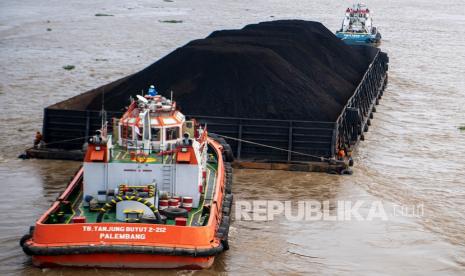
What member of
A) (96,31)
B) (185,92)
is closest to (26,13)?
(96,31)

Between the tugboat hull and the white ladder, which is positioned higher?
the tugboat hull

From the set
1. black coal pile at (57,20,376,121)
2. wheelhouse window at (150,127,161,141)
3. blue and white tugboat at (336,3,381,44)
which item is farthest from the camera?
blue and white tugboat at (336,3,381,44)

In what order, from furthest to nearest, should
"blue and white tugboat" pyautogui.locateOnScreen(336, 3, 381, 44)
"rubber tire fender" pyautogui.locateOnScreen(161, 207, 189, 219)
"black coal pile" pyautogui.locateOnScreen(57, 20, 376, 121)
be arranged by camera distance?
1. "blue and white tugboat" pyautogui.locateOnScreen(336, 3, 381, 44)
2. "black coal pile" pyautogui.locateOnScreen(57, 20, 376, 121)
3. "rubber tire fender" pyautogui.locateOnScreen(161, 207, 189, 219)

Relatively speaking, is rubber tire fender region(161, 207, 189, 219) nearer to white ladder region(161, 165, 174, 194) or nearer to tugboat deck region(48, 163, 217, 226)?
tugboat deck region(48, 163, 217, 226)

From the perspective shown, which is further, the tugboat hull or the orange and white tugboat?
the tugboat hull

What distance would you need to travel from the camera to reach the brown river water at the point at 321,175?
1962cm

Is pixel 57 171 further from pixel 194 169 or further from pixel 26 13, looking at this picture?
pixel 26 13

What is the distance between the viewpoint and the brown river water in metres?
19.6

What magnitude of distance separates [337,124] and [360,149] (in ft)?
14.6

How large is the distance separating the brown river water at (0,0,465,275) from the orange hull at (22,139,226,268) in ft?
1.30

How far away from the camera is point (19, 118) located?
34.4 metres

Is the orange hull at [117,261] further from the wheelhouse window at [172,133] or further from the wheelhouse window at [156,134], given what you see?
the wheelhouse window at [172,133]

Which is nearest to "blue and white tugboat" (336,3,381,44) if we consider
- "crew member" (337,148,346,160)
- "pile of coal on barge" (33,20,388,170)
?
"pile of coal on barge" (33,20,388,170)

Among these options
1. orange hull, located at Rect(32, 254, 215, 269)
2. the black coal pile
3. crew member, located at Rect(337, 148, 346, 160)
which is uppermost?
the black coal pile
